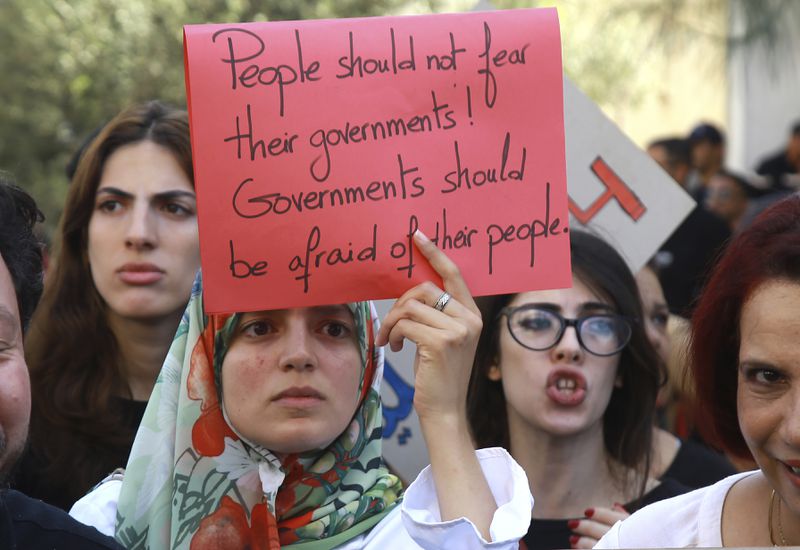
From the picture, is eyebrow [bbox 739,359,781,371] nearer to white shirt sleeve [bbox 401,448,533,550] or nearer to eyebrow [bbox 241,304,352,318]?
white shirt sleeve [bbox 401,448,533,550]

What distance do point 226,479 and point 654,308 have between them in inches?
73.3

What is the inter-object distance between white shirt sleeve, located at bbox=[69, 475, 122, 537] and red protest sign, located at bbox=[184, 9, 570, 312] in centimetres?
62

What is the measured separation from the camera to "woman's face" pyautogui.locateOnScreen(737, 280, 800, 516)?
2.20 metres

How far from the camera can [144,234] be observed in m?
3.60

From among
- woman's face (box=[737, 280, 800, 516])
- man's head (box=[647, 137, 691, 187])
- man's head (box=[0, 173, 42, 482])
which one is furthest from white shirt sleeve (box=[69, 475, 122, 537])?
man's head (box=[647, 137, 691, 187])

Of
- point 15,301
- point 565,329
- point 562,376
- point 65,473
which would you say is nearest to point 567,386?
point 562,376

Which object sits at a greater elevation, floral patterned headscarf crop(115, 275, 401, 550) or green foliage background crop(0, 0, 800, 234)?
green foliage background crop(0, 0, 800, 234)

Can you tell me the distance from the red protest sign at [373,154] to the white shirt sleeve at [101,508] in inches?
24.4

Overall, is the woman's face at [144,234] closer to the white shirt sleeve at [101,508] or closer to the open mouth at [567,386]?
the white shirt sleeve at [101,508]

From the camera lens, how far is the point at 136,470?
2703 mm

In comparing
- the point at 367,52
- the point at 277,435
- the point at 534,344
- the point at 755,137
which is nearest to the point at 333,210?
the point at 367,52

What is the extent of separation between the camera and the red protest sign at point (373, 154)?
2.39 m

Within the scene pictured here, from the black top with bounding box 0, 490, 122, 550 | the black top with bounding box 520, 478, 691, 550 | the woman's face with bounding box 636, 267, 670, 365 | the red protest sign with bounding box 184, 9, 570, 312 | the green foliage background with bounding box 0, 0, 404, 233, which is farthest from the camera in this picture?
the green foliage background with bounding box 0, 0, 404, 233

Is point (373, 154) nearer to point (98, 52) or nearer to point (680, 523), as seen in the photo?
point (680, 523)
